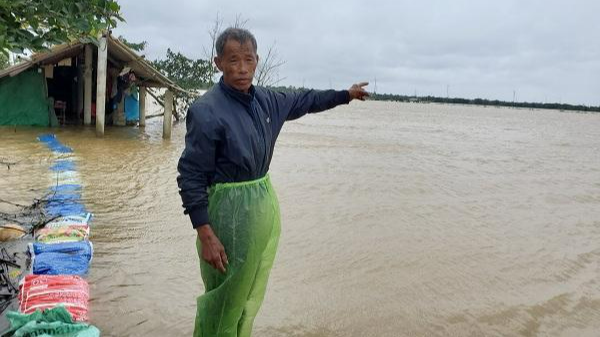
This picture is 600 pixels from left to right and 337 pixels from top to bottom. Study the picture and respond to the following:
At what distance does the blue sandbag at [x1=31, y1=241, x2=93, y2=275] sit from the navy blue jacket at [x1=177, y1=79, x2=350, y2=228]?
2.44m

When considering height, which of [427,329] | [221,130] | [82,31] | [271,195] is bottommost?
[427,329]

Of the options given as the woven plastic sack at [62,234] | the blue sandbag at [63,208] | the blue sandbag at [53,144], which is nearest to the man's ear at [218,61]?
the woven plastic sack at [62,234]

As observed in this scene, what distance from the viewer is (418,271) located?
577 cm

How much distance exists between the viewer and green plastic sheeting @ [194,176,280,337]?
2301 mm

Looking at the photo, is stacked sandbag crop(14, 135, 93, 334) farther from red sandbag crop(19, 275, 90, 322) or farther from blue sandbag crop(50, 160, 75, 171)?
blue sandbag crop(50, 160, 75, 171)

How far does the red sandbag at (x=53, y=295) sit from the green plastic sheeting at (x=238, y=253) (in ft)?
4.63

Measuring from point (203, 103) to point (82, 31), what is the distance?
1796mm

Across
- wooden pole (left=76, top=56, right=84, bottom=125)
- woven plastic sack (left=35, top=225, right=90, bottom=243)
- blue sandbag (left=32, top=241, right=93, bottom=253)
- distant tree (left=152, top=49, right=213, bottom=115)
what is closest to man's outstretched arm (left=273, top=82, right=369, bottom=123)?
blue sandbag (left=32, top=241, right=93, bottom=253)

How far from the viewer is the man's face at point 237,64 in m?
2.33

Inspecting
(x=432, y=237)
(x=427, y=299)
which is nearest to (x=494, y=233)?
(x=432, y=237)

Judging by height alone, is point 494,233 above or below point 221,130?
below

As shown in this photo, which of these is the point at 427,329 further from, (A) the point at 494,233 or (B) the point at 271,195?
(A) the point at 494,233

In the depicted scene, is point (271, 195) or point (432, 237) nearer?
point (271, 195)

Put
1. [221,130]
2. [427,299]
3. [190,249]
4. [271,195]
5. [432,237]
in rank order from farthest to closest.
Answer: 1. [432,237]
2. [190,249]
3. [427,299]
4. [271,195]
5. [221,130]
